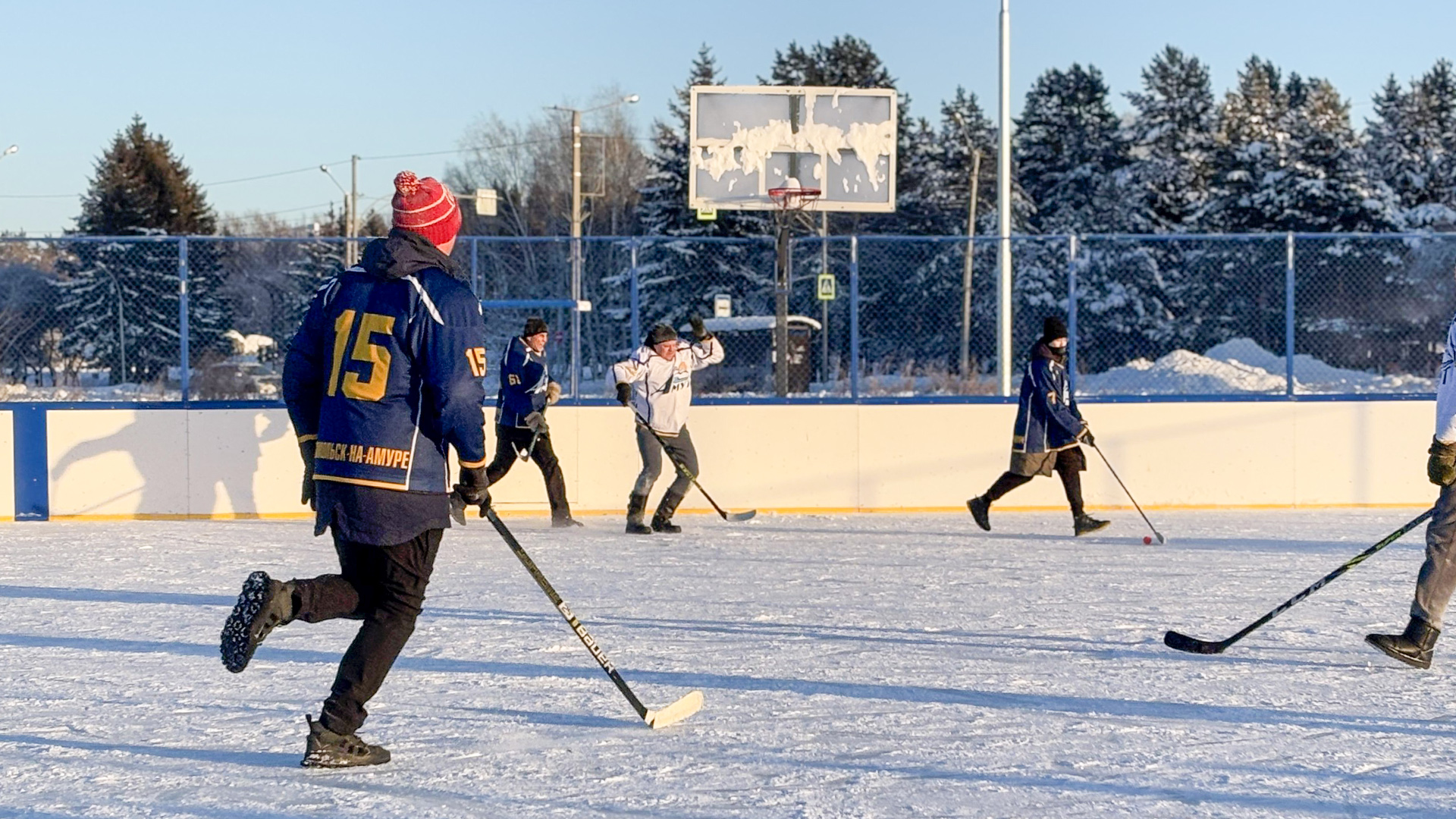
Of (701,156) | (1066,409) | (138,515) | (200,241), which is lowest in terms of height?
(138,515)

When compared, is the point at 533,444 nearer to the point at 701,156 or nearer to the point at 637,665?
the point at 637,665

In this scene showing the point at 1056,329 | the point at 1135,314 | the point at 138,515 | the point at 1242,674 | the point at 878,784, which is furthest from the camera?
the point at 1135,314

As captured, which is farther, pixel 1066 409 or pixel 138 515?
pixel 138 515

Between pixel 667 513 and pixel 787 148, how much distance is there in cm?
602

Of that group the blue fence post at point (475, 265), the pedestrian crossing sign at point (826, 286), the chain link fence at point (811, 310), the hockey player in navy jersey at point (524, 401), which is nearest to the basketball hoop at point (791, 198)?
the chain link fence at point (811, 310)

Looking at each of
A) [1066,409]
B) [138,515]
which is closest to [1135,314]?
[1066,409]

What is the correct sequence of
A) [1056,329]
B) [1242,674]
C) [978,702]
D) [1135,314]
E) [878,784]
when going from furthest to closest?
[1135,314]
[1056,329]
[1242,674]
[978,702]
[878,784]

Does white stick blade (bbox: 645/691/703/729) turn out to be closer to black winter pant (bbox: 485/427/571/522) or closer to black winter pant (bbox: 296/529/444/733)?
black winter pant (bbox: 296/529/444/733)

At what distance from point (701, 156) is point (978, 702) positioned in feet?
36.1

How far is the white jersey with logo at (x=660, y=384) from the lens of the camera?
1010cm

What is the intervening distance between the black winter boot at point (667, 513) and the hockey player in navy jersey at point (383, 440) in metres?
6.05

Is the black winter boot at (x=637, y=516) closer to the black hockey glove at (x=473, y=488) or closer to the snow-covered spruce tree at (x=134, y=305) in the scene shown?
the snow-covered spruce tree at (x=134, y=305)

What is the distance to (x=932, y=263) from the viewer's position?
15.2 metres

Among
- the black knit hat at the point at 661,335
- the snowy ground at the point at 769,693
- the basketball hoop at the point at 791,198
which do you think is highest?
the basketball hoop at the point at 791,198
